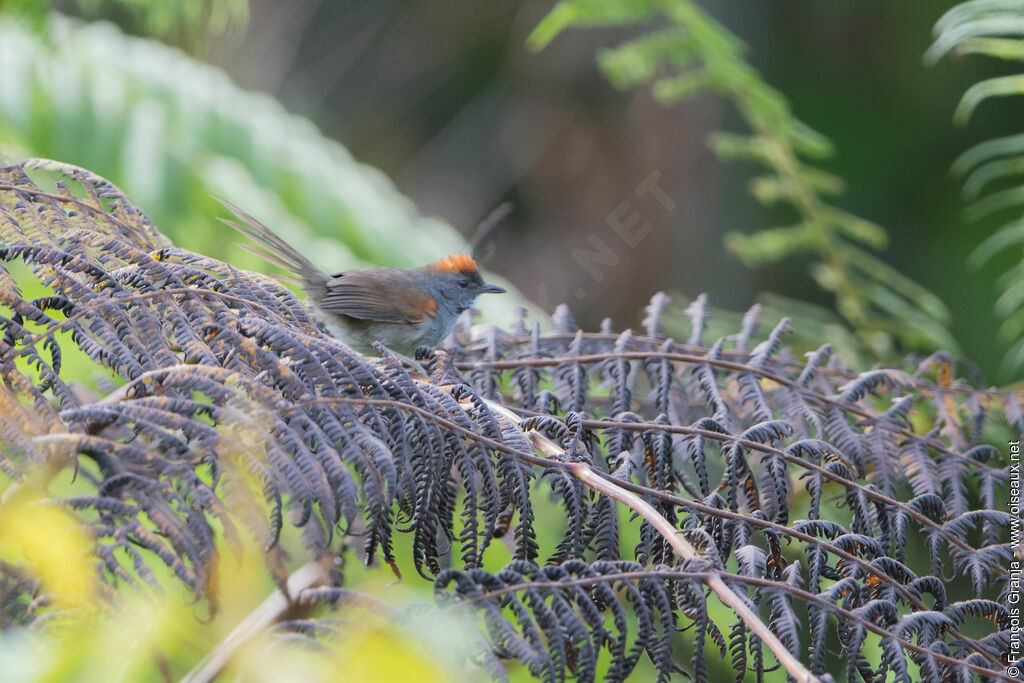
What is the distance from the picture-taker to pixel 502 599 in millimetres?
972

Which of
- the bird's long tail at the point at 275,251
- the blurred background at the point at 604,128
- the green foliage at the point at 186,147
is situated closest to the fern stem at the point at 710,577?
the bird's long tail at the point at 275,251

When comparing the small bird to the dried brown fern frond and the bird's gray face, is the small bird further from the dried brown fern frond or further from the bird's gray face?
the dried brown fern frond

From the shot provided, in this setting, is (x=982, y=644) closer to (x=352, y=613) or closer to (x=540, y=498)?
(x=352, y=613)

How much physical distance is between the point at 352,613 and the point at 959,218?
6.81 m

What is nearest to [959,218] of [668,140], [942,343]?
[668,140]

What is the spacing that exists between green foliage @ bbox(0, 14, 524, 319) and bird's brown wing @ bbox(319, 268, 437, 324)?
17.3 inches

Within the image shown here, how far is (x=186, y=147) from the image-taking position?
351cm

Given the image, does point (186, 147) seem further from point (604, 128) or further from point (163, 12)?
point (604, 128)

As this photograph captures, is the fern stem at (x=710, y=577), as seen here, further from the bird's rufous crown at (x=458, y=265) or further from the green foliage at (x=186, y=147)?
the green foliage at (x=186, y=147)

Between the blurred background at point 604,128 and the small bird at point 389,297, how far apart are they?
1092 mm

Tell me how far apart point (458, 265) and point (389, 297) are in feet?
1.15

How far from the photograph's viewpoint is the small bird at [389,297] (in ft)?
9.31

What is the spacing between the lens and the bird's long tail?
7.85 feet

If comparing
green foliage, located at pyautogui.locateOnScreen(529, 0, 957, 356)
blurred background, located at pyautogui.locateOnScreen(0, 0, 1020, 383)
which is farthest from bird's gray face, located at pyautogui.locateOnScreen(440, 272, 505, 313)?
green foliage, located at pyautogui.locateOnScreen(529, 0, 957, 356)
